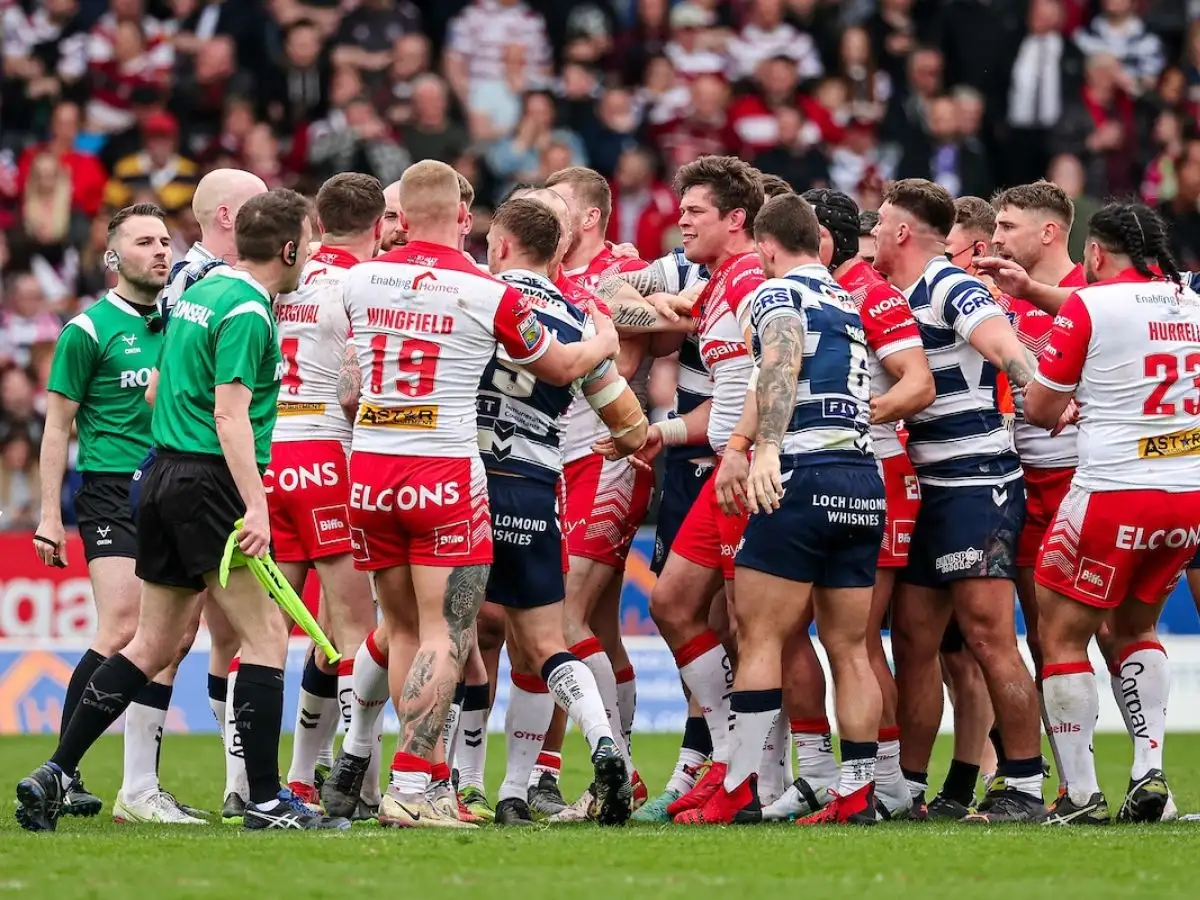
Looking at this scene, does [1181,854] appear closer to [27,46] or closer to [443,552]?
[443,552]

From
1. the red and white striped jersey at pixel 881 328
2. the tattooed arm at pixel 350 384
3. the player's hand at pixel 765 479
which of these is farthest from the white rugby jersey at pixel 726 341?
the tattooed arm at pixel 350 384

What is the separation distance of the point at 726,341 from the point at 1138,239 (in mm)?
2162

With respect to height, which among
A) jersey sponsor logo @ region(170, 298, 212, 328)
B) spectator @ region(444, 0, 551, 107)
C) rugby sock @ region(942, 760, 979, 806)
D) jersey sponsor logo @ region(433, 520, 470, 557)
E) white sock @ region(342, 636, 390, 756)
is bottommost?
rugby sock @ region(942, 760, 979, 806)

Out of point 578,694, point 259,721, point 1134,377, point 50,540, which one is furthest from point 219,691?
point 1134,377

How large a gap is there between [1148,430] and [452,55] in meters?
13.9

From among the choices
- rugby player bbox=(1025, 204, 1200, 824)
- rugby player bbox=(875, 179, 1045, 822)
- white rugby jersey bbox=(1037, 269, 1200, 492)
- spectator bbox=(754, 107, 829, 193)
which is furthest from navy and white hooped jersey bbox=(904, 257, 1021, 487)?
spectator bbox=(754, 107, 829, 193)

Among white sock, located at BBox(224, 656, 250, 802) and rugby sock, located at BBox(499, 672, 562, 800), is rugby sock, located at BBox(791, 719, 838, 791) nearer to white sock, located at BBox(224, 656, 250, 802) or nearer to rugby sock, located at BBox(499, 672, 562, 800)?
rugby sock, located at BBox(499, 672, 562, 800)

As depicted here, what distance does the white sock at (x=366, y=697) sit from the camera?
9.40 meters

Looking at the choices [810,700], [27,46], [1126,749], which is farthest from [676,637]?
[27,46]

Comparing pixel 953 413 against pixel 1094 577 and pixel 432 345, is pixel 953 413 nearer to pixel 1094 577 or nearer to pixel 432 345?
pixel 1094 577

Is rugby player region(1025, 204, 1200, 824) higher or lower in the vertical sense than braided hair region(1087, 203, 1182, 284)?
lower

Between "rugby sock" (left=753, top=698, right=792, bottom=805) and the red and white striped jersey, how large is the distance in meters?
1.55

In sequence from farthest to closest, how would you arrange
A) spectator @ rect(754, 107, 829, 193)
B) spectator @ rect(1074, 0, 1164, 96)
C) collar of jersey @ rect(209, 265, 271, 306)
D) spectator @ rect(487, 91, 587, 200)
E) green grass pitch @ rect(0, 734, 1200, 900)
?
spectator @ rect(1074, 0, 1164, 96) < spectator @ rect(487, 91, 587, 200) < spectator @ rect(754, 107, 829, 193) < collar of jersey @ rect(209, 265, 271, 306) < green grass pitch @ rect(0, 734, 1200, 900)

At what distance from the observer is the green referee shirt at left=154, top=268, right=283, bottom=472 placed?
8.60 meters
